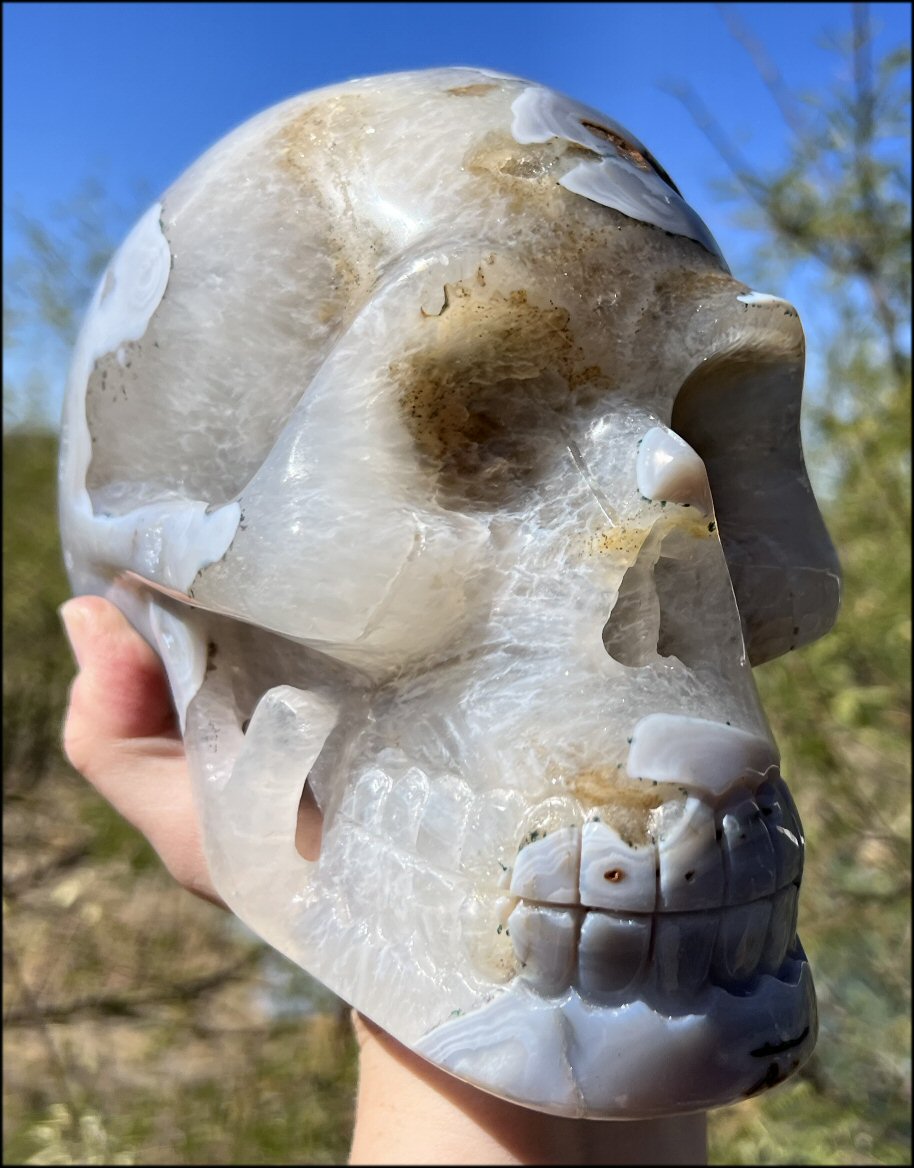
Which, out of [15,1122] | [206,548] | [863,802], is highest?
[206,548]

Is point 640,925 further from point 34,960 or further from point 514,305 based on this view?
point 34,960

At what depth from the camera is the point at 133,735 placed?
0.74 metres

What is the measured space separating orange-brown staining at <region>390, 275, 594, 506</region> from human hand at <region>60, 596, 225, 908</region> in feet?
0.98

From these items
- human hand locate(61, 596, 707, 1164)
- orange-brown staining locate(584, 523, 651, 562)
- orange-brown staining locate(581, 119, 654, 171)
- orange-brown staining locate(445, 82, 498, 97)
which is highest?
orange-brown staining locate(445, 82, 498, 97)

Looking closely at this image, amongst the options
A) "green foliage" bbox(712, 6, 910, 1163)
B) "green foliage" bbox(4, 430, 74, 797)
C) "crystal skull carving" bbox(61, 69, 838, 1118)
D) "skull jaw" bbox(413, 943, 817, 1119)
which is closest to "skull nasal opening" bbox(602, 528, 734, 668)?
"crystal skull carving" bbox(61, 69, 838, 1118)

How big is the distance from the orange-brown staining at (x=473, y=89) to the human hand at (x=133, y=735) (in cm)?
42

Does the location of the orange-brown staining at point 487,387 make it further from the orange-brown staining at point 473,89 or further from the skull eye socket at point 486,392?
the orange-brown staining at point 473,89

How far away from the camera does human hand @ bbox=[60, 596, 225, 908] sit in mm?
699

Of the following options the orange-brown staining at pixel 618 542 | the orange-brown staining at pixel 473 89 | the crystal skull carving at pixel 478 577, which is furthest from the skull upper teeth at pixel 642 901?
the orange-brown staining at pixel 473 89

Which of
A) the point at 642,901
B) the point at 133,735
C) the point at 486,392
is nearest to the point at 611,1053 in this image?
the point at 642,901

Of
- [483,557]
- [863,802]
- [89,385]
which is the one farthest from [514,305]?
[863,802]

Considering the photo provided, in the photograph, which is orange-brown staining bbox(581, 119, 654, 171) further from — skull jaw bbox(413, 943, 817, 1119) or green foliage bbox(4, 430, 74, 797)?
green foliage bbox(4, 430, 74, 797)

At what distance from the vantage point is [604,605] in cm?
51

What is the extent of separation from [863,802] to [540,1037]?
5.76 feet
